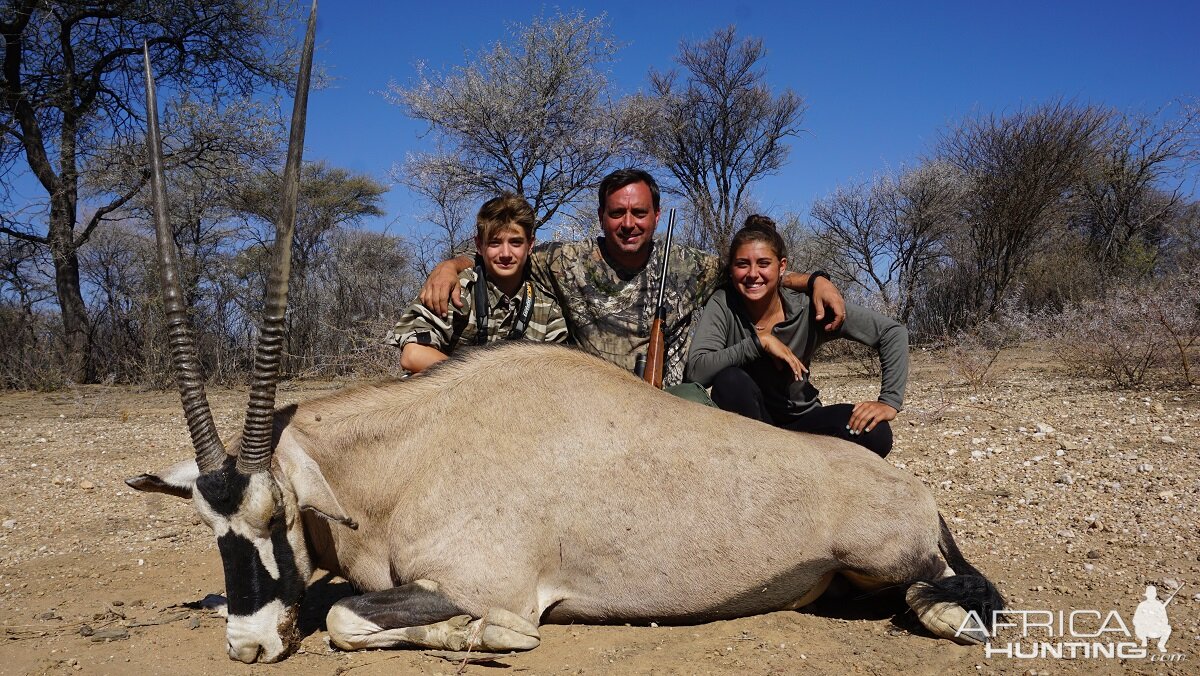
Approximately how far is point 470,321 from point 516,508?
6.43 feet

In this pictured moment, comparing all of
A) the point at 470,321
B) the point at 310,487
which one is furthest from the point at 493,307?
the point at 310,487

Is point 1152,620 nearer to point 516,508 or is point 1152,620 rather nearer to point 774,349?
point 774,349

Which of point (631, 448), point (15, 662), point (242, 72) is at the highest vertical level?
point (242, 72)

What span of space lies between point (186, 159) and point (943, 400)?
1491cm

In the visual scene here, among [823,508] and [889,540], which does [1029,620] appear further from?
[823,508]

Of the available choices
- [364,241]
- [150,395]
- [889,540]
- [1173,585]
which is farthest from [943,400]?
[364,241]

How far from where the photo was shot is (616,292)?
5738 mm

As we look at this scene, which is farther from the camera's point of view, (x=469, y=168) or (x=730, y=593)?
(x=469, y=168)

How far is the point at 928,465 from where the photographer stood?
21.9 feet

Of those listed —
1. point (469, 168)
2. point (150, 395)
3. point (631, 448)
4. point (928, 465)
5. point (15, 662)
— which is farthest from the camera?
point (469, 168)

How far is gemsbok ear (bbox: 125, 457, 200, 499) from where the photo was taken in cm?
356

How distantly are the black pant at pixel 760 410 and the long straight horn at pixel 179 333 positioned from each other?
2.79 meters
